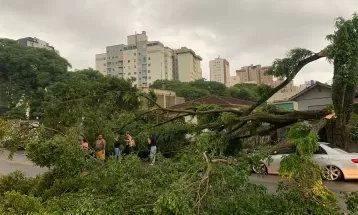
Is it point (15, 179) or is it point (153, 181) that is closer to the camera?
point (153, 181)

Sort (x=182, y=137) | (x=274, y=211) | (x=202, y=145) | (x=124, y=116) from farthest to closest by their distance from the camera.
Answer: (x=182, y=137) < (x=124, y=116) < (x=202, y=145) < (x=274, y=211)

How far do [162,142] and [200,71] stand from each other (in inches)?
3276

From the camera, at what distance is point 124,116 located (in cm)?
943

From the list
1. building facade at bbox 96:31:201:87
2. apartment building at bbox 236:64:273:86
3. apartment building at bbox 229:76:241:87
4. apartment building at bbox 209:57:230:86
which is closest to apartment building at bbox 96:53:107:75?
building facade at bbox 96:31:201:87

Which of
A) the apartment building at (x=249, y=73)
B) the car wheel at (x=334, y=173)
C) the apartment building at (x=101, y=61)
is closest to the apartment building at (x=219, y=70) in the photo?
the apartment building at (x=249, y=73)

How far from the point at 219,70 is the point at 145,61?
1238 inches

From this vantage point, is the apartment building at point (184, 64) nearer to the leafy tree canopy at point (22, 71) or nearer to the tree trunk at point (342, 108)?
the leafy tree canopy at point (22, 71)

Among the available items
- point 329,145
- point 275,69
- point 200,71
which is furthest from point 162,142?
point 200,71

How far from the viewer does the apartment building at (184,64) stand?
271 feet

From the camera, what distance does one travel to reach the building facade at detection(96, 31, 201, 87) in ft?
250

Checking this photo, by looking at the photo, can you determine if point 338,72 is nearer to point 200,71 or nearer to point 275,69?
point 275,69

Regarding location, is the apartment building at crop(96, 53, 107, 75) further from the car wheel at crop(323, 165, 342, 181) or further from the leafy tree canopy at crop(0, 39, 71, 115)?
the car wheel at crop(323, 165, 342, 181)

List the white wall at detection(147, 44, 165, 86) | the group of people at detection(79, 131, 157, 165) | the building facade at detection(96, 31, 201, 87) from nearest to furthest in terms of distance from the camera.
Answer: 1. the group of people at detection(79, 131, 157, 165)
2. the white wall at detection(147, 44, 165, 86)
3. the building facade at detection(96, 31, 201, 87)

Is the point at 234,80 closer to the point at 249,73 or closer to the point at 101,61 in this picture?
the point at 249,73
